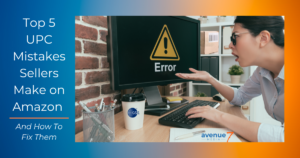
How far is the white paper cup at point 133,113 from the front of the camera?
69 centimetres

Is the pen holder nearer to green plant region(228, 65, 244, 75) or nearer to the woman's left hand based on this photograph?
the woman's left hand

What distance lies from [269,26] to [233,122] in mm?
493

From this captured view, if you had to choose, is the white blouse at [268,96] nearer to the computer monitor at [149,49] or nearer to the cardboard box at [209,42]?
the computer monitor at [149,49]

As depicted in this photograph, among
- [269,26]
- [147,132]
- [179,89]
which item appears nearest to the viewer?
[147,132]

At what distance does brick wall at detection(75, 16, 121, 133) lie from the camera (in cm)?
79

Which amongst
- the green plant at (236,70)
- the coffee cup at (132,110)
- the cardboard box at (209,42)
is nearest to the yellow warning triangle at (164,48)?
the coffee cup at (132,110)

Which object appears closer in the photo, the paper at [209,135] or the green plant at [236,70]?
the paper at [209,135]

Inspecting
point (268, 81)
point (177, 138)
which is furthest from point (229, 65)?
point (177, 138)

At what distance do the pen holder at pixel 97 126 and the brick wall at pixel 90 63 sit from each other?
23cm

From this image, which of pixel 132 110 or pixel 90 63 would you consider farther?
pixel 90 63

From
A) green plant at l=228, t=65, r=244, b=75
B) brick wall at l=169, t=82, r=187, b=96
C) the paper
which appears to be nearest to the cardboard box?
green plant at l=228, t=65, r=244, b=75

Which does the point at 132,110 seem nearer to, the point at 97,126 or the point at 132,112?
the point at 132,112

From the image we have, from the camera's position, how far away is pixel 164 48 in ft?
3.51

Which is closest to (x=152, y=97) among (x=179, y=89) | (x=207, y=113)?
(x=207, y=113)
